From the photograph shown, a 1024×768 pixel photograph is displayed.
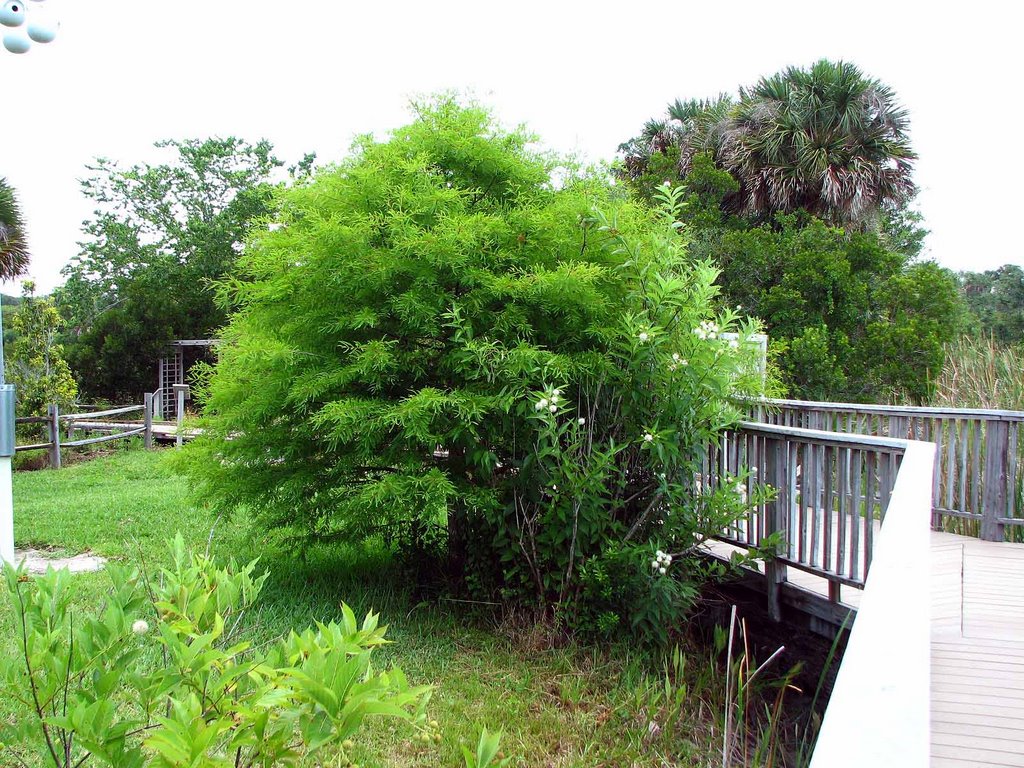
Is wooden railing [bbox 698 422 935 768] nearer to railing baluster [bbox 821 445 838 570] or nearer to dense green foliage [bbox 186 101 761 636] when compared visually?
railing baluster [bbox 821 445 838 570]

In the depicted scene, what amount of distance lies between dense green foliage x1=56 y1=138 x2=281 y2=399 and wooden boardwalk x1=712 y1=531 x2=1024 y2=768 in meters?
20.5

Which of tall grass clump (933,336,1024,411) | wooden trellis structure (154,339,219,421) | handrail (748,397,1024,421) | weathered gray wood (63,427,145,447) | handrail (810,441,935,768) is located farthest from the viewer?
wooden trellis structure (154,339,219,421)

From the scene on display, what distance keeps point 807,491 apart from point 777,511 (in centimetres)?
26

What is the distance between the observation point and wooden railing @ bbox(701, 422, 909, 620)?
4.37 meters

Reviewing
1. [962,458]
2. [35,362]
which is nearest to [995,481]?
[962,458]

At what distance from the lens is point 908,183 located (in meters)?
16.4

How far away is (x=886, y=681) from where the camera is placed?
867 mm

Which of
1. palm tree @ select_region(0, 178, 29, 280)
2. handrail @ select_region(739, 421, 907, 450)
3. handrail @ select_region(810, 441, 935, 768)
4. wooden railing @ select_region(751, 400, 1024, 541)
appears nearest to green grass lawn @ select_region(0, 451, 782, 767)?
handrail @ select_region(739, 421, 907, 450)

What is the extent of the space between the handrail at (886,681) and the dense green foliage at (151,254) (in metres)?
22.4

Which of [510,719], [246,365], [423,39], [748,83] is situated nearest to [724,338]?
[510,719]

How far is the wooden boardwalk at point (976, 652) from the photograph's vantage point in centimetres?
243

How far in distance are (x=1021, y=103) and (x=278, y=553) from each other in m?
30.3

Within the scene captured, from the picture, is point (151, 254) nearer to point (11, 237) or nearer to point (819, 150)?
point (11, 237)

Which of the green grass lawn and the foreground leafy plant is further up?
the foreground leafy plant
